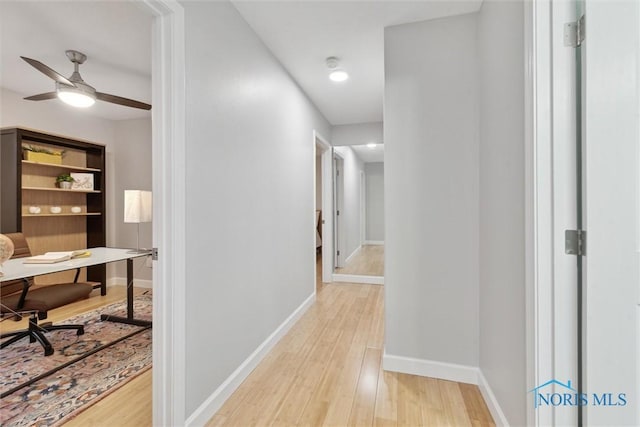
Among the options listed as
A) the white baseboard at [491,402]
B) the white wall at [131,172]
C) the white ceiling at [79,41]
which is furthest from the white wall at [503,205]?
the white wall at [131,172]

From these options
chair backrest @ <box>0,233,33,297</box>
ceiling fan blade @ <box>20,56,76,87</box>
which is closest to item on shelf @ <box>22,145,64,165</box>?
chair backrest @ <box>0,233,33,297</box>

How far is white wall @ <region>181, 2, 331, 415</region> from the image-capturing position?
1483 mm

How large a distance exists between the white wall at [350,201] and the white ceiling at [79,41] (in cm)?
286

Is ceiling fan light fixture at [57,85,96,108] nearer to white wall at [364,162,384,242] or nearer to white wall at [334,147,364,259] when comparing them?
white wall at [334,147,364,259]

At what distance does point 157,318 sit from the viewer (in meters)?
1.33

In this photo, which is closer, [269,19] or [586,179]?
[586,179]

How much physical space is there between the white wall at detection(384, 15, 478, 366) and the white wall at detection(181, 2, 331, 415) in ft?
3.13

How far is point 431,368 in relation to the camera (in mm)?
1926

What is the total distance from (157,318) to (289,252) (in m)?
1.55

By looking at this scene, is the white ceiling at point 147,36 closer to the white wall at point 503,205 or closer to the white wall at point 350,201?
the white wall at point 503,205

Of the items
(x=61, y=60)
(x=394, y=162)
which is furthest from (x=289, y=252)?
(x=61, y=60)

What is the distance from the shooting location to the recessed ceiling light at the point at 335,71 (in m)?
2.51

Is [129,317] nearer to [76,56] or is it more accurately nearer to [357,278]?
[76,56]

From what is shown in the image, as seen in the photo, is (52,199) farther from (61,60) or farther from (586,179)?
(586,179)
